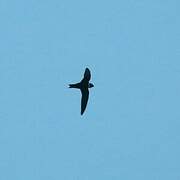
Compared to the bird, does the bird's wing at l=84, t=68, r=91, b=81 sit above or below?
above

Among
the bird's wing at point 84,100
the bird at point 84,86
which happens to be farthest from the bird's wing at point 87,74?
the bird's wing at point 84,100

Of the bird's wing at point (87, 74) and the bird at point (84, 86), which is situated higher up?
the bird's wing at point (87, 74)

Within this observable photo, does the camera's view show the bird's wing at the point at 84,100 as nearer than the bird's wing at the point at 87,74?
No

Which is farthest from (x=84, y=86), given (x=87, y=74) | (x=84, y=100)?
(x=84, y=100)

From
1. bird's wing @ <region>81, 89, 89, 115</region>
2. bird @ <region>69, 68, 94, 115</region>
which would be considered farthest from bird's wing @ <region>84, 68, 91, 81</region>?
bird's wing @ <region>81, 89, 89, 115</region>

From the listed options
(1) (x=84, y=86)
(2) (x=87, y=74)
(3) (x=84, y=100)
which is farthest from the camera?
(3) (x=84, y=100)

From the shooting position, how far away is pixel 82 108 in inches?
3718

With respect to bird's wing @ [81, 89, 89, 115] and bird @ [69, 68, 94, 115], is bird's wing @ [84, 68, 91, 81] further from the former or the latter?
bird's wing @ [81, 89, 89, 115]

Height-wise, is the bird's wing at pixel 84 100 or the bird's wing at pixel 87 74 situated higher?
the bird's wing at pixel 87 74

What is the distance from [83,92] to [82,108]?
2.05ft

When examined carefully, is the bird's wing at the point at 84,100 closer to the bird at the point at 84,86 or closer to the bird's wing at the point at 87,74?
the bird at the point at 84,86

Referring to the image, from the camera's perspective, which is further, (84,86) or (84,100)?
(84,100)

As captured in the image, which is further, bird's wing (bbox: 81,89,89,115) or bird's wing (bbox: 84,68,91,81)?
bird's wing (bbox: 81,89,89,115)

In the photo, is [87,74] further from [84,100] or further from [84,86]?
[84,100]
